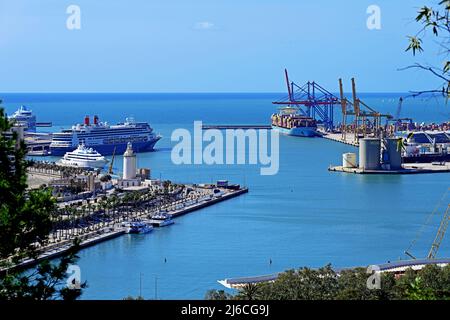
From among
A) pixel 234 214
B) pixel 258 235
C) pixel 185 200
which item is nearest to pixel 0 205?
pixel 258 235

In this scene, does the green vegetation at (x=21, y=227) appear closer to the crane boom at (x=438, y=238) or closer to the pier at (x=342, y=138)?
the crane boom at (x=438, y=238)

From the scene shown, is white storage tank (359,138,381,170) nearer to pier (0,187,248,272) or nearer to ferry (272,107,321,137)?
pier (0,187,248,272)

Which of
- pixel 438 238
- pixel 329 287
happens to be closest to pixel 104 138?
pixel 438 238

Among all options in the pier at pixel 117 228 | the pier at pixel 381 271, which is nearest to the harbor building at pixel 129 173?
the pier at pixel 117 228

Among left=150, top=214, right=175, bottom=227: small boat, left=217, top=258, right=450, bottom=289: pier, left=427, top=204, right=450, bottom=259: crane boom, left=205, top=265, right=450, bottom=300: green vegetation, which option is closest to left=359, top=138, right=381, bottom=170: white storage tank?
left=427, top=204, right=450, bottom=259: crane boom

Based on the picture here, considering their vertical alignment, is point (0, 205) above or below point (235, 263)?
above

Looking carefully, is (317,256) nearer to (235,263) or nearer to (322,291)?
(235,263)
